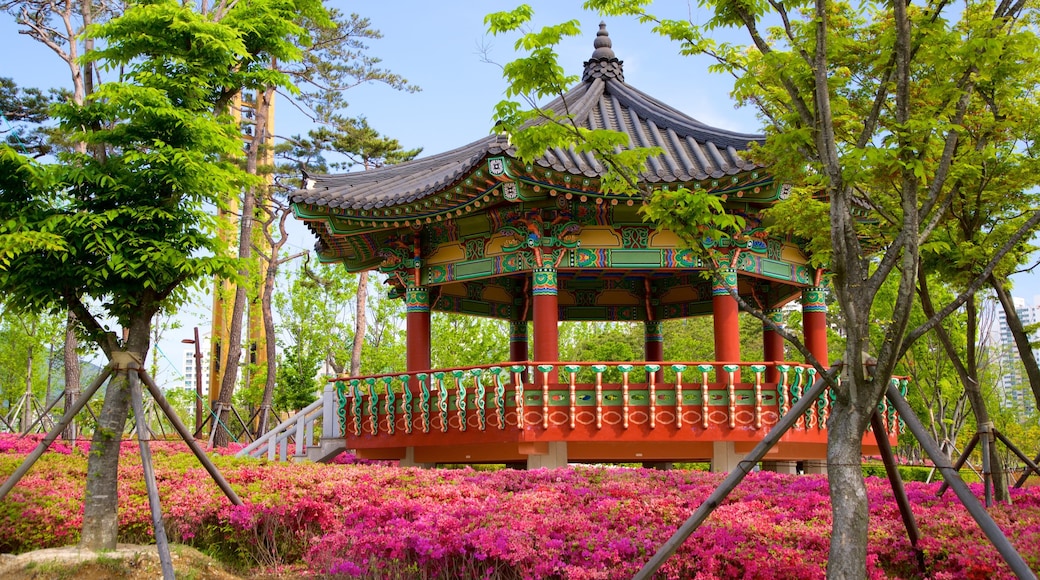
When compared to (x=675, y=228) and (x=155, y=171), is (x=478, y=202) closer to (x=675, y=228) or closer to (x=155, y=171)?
(x=155, y=171)

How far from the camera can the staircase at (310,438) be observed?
1463cm

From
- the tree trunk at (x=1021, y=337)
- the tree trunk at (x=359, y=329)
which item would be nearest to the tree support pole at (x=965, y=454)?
the tree trunk at (x=1021, y=337)

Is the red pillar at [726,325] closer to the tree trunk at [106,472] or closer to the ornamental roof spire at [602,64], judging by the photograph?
the ornamental roof spire at [602,64]

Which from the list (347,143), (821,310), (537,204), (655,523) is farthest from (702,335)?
(655,523)

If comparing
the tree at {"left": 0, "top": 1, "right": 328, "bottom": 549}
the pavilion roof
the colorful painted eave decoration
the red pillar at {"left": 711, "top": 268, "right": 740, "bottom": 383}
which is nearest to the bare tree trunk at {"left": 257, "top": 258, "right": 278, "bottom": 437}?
the pavilion roof

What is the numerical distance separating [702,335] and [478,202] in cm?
2864

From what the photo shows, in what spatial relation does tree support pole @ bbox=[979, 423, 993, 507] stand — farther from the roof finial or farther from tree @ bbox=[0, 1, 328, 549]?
the roof finial

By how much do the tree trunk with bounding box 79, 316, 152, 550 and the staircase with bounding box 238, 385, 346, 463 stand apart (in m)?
6.34

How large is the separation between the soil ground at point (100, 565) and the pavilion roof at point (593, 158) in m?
6.47

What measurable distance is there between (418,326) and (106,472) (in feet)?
24.5

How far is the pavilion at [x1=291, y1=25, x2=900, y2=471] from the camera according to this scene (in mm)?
12781

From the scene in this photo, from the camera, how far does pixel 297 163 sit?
30.7 meters

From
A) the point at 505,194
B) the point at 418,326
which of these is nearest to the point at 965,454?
the point at 505,194

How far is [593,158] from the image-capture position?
13594 millimetres
